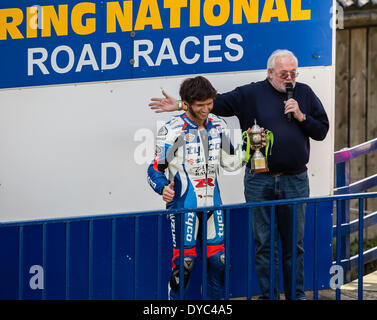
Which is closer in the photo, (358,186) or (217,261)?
(217,261)

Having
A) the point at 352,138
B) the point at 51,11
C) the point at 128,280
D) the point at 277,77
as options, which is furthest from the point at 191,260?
the point at 352,138

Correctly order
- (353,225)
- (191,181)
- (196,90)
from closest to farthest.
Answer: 1. (191,181)
2. (196,90)
3. (353,225)

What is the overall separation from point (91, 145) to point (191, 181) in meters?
0.97

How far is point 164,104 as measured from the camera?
18.1ft

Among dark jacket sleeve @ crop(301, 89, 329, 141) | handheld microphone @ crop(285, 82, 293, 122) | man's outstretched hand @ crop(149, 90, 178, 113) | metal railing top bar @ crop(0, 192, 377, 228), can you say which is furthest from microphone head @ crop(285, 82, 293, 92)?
metal railing top bar @ crop(0, 192, 377, 228)

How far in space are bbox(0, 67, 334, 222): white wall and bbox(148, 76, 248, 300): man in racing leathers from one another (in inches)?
12.4

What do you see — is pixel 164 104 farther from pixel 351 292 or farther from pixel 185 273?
pixel 351 292

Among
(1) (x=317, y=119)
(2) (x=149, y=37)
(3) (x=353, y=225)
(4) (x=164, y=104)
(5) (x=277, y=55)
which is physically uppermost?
(2) (x=149, y=37)

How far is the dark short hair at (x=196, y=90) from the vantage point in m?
5.23

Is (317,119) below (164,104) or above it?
below

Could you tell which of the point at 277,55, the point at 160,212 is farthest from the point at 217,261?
the point at 277,55

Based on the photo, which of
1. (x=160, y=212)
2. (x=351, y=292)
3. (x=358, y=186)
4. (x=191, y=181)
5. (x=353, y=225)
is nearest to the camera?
(x=160, y=212)

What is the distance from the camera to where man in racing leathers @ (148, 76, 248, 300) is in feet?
16.5
